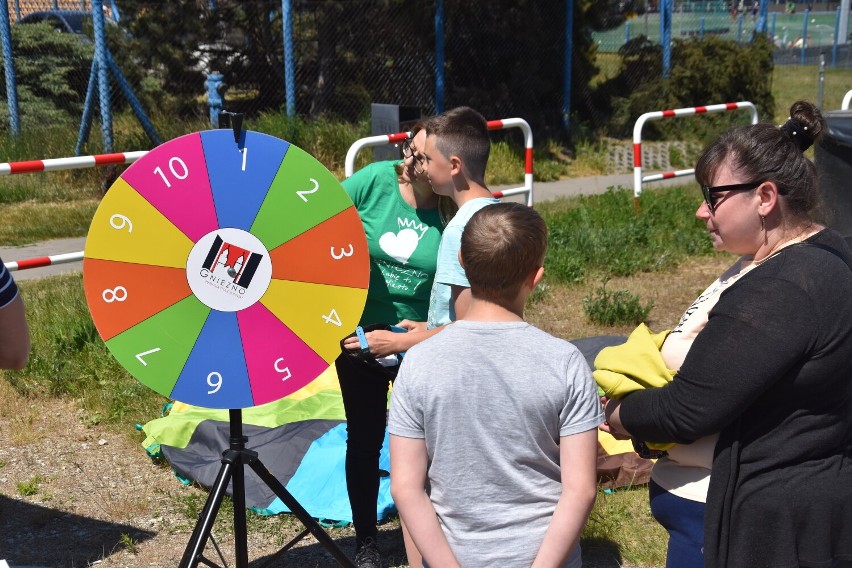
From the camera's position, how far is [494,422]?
7.15ft

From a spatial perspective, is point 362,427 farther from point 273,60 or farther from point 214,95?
point 273,60

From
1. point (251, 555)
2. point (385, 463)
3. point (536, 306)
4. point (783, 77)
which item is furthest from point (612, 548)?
point (783, 77)

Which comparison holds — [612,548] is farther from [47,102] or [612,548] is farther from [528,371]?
[47,102]

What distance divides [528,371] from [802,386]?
1.97 ft

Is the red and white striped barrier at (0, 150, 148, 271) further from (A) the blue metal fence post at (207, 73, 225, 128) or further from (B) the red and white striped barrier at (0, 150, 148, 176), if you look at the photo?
(A) the blue metal fence post at (207, 73, 225, 128)

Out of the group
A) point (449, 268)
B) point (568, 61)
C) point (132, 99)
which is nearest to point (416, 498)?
point (449, 268)

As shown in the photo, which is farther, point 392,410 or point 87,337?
point 87,337

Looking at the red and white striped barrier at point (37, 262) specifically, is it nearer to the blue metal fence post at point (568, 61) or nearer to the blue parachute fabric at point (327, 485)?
the blue parachute fabric at point (327, 485)

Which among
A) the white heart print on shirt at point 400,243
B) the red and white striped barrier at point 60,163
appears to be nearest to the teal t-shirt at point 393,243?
the white heart print on shirt at point 400,243

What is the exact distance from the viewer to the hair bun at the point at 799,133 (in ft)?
7.79

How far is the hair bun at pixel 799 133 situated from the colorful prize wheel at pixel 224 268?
135 cm

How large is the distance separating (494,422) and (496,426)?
1 cm

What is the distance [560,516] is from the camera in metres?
2.21

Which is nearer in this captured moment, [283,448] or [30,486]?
[30,486]
